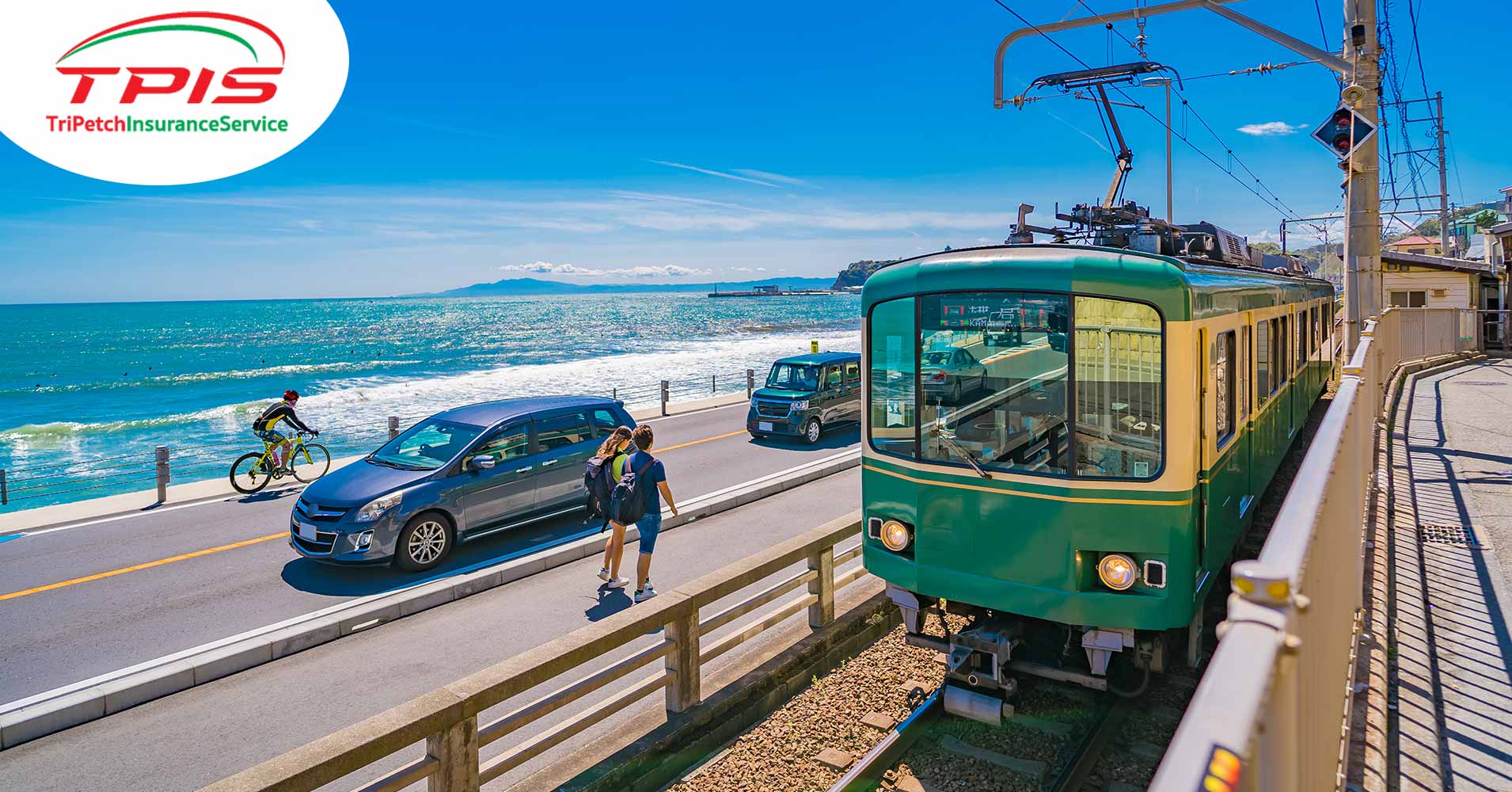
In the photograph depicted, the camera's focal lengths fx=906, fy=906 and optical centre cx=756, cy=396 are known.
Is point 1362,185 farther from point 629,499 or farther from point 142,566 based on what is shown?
point 142,566

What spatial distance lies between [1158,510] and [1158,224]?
148 inches

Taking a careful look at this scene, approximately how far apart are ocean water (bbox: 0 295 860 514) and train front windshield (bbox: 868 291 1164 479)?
14869mm

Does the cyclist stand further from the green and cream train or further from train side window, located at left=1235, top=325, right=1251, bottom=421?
train side window, located at left=1235, top=325, right=1251, bottom=421

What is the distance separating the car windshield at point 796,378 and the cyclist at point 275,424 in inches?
364

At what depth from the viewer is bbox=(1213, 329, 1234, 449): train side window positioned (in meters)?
6.14

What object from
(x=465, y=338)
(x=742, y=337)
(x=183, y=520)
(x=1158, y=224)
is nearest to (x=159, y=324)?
(x=465, y=338)

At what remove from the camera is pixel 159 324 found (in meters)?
173

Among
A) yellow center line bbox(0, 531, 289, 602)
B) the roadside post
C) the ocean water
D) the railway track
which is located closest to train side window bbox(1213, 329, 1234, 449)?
the railway track

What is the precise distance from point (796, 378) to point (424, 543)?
10.8 metres

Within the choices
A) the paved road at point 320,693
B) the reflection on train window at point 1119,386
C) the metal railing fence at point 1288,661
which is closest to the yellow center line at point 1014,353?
the reflection on train window at point 1119,386

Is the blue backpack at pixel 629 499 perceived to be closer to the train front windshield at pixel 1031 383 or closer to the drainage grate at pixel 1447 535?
the train front windshield at pixel 1031 383

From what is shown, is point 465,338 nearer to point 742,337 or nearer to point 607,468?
point 742,337

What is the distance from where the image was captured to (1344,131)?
36.8 ft

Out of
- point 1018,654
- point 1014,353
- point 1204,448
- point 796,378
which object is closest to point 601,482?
Result: point 1018,654
